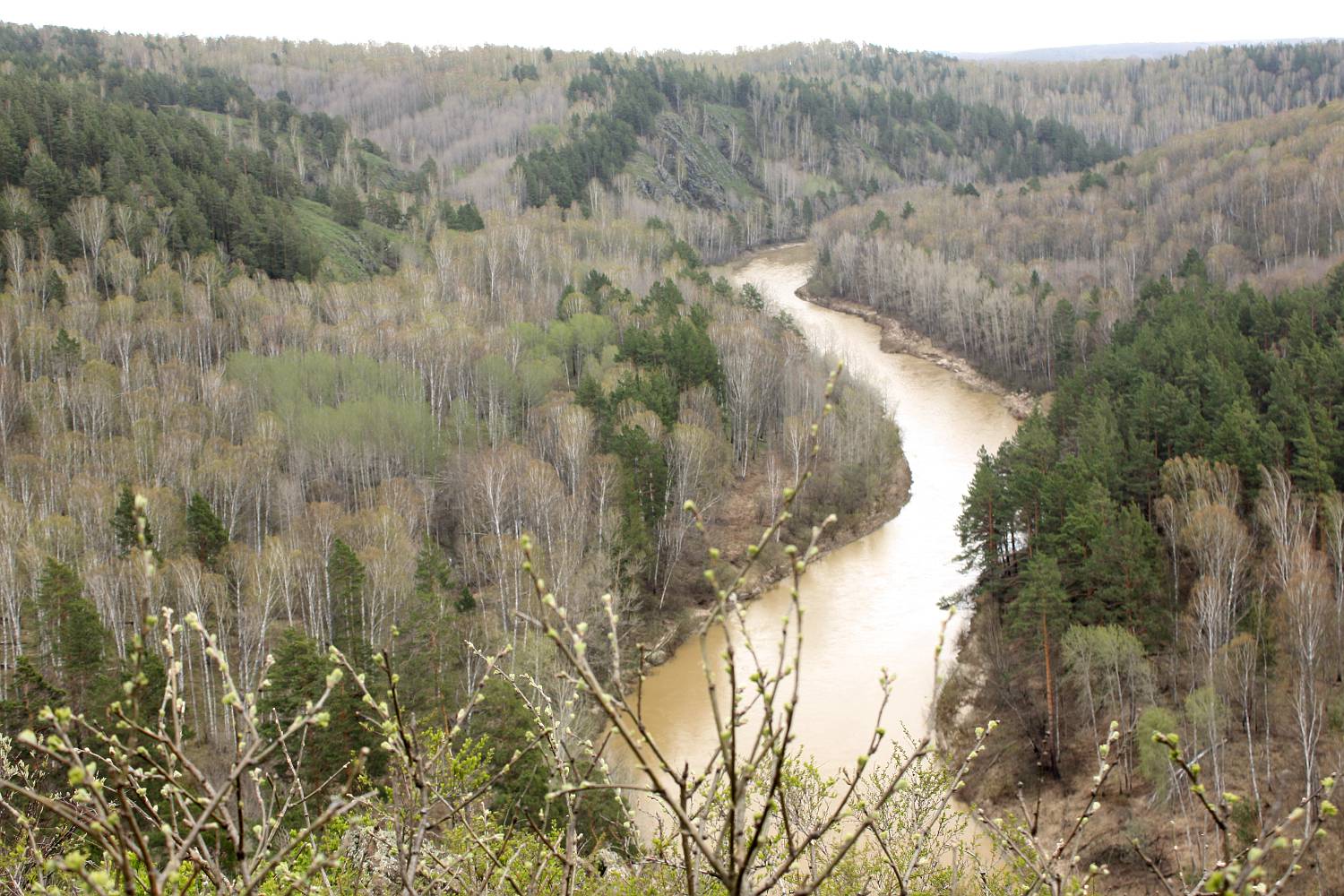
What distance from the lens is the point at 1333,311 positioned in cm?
4166

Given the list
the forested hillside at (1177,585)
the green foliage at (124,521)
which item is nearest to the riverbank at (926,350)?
the forested hillside at (1177,585)

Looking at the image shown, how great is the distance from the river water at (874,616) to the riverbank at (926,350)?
1.34m

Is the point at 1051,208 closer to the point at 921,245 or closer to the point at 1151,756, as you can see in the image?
the point at 921,245

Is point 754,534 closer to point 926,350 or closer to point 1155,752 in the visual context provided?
point 1155,752

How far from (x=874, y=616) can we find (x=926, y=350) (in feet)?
117

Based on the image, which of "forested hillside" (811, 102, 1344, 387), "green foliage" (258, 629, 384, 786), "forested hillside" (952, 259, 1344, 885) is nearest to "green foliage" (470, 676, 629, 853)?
"green foliage" (258, 629, 384, 786)

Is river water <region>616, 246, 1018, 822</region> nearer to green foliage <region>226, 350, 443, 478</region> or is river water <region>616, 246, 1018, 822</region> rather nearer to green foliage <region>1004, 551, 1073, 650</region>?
green foliage <region>1004, 551, 1073, 650</region>

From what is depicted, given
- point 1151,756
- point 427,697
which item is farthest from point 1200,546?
point 427,697

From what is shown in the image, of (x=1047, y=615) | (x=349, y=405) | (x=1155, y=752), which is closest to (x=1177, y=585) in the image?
(x=1047, y=615)

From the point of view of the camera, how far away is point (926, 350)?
64812 mm

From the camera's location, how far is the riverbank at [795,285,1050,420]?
54500 mm

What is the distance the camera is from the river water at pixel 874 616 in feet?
86.1

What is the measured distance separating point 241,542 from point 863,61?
156 meters

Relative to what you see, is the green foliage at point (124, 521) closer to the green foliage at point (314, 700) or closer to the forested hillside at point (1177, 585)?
the green foliage at point (314, 700)
